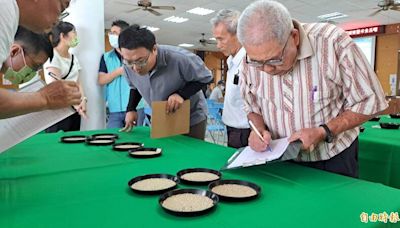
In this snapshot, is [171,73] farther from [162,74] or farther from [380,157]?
[380,157]

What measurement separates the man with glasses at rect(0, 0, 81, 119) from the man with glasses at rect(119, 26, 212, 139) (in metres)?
0.52

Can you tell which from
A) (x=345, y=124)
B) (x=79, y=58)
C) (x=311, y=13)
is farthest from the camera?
(x=311, y=13)

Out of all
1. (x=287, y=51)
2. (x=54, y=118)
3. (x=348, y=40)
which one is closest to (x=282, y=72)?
(x=287, y=51)

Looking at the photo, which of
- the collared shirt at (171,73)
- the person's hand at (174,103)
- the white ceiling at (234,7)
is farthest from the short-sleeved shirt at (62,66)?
the white ceiling at (234,7)

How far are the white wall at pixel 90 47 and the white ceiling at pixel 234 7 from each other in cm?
401

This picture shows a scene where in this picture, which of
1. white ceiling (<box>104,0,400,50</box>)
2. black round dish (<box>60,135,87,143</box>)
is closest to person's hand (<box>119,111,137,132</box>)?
black round dish (<box>60,135,87,143</box>)

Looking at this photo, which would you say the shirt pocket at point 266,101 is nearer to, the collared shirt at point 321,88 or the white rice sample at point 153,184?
the collared shirt at point 321,88

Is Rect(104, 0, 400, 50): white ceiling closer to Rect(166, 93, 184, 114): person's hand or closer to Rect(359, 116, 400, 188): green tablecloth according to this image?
Rect(359, 116, 400, 188): green tablecloth

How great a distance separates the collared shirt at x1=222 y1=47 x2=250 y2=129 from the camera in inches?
75.1

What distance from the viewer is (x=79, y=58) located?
7.93ft

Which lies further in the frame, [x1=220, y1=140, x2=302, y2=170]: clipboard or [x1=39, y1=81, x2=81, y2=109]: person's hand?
[x1=39, y1=81, x2=81, y2=109]: person's hand

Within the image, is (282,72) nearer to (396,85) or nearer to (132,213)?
(132,213)

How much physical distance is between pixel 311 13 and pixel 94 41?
18.4 feet

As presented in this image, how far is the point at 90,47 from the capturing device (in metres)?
2.46
